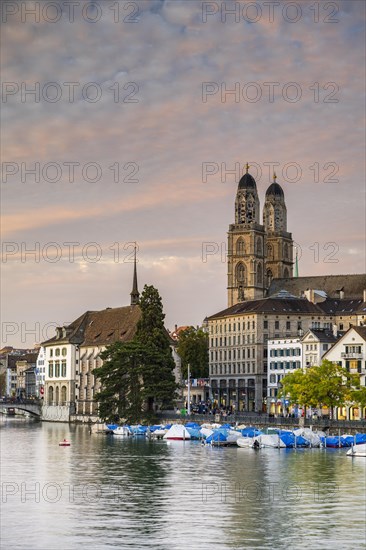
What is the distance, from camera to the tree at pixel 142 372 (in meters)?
130

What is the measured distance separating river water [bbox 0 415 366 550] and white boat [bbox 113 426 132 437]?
2580cm

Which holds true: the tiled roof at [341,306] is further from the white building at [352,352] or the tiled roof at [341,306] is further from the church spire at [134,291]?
the white building at [352,352]

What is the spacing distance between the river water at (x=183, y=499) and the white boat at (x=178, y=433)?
14.1 meters

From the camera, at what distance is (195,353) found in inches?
7470

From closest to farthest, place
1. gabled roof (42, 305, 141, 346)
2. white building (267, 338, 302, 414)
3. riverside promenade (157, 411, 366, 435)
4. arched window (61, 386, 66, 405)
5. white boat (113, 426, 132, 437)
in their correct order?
1. riverside promenade (157, 411, 366, 435)
2. white boat (113, 426, 132, 437)
3. white building (267, 338, 302, 414)
4. gabled roof (42, 305, 141, 346)
5. arched window (61, 386, 66, 405)

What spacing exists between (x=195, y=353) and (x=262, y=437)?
305 feet

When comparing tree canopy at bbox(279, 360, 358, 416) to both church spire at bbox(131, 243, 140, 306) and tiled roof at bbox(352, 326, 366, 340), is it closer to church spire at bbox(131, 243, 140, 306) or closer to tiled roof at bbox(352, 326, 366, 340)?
tiled roof at bbox(352, 326, 366, 340)

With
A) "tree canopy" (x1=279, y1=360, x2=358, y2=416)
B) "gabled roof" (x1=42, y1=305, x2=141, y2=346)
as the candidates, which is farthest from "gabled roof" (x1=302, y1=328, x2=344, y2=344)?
"gabled roof" (x1=42, y1=305, x2=141, y2=346)

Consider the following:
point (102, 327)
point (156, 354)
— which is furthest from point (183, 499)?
point (102, 327)

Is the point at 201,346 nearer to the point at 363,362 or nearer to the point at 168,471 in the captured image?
the point at 363,362

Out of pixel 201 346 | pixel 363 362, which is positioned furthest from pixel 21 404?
pixel 363 362

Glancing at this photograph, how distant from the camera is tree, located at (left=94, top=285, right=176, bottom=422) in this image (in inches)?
5113

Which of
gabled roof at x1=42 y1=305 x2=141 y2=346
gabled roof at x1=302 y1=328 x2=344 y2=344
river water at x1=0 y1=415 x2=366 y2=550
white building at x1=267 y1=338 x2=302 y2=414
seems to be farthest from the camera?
gabled roof at x1=42 y1=305 x2=141 y2=346

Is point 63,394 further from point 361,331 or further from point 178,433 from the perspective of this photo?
point 178,433
